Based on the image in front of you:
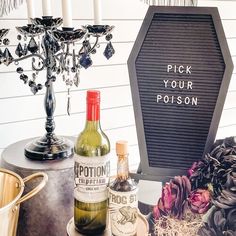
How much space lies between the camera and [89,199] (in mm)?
838

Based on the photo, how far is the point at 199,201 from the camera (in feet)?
2.56

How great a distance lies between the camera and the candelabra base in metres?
1.05

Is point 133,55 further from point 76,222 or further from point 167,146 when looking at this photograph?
point 76,222

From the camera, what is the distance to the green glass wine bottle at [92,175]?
0.83 m

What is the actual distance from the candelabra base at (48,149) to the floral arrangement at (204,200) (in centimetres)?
33

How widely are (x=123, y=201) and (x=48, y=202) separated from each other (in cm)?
26

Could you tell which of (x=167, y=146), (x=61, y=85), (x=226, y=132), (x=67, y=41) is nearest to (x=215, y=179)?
(x=167, y=146)

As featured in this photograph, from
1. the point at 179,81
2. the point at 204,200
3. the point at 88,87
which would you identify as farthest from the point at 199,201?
the point at 88,87

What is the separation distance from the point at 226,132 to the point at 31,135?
89cm

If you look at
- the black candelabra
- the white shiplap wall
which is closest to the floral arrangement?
the black candelabra

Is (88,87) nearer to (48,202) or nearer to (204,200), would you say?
(48,202)

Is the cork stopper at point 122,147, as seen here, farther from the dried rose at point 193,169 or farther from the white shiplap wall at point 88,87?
the white shiplap wall at point 88,87

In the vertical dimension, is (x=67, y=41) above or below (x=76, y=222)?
above

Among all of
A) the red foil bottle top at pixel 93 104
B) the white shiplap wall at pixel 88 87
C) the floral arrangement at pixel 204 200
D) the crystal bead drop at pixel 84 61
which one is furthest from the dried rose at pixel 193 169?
the white shiplap wall at pixel 88 87
